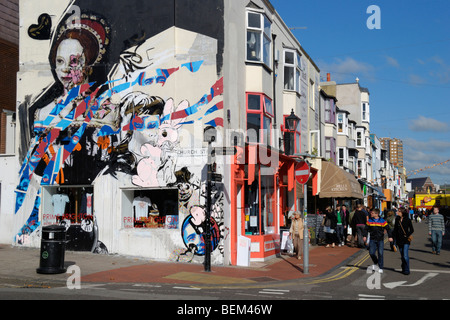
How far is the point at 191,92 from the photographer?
1697 centimetres

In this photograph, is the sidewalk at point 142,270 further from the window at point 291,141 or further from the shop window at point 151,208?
the window at point 291,141

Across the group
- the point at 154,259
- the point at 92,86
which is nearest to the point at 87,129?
the point at 92,86

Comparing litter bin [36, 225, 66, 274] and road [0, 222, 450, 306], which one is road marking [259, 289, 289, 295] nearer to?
road [0, 222, 450, 306]

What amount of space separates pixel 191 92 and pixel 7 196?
27.2 feet

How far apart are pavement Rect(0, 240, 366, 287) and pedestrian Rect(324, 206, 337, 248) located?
3.98 metres

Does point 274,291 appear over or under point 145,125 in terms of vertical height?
under

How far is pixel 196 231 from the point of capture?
1630 cm

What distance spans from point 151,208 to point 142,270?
370 centimetres

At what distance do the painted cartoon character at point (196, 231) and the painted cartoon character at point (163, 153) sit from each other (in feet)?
4.67

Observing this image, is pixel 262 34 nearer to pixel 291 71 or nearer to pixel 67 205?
pixel 291 71

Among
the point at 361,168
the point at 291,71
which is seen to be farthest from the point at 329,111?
the point at 361,168

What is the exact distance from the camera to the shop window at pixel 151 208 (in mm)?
17172
